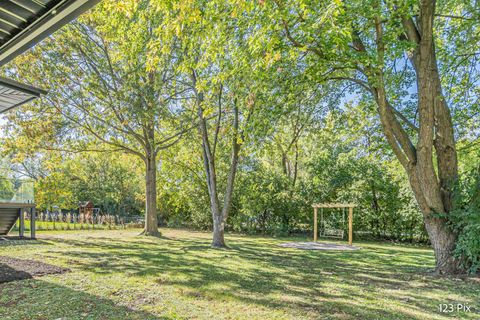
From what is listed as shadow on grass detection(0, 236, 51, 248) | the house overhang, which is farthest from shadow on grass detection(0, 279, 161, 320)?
shadow on grass detection(0, 236, 51, 248)

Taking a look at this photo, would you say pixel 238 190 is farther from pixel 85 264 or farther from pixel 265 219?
pixel 85 264

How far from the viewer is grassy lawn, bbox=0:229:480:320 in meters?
3.60

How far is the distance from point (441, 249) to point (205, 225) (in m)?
14.6

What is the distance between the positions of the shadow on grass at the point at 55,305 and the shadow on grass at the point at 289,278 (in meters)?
1.12

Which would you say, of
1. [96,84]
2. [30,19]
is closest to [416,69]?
[30,19]

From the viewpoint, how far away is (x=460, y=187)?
239 inches

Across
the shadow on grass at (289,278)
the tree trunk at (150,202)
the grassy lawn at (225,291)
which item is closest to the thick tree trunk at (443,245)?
the grassy lawn at (225,291)

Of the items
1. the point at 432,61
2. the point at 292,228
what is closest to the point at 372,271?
the point at 432,61

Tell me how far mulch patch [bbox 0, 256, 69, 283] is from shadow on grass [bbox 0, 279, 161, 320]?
0.52m

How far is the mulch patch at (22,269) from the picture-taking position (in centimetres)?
490

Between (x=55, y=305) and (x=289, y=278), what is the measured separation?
3.79 meters

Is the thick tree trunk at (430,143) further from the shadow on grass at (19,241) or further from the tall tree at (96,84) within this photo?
the shadow on grass at (19,241)

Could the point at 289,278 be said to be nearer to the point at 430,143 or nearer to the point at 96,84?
the point at 430,143

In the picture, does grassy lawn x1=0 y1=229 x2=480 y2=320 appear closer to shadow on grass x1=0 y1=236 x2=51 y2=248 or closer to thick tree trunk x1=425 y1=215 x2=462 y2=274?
thick tree trunk x1=425 y1=215 x2=462 y2=274
